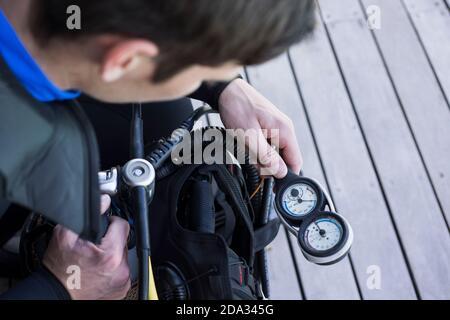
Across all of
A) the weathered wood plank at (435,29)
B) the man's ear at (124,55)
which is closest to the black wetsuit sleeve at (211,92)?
the man's ear at (124,55)

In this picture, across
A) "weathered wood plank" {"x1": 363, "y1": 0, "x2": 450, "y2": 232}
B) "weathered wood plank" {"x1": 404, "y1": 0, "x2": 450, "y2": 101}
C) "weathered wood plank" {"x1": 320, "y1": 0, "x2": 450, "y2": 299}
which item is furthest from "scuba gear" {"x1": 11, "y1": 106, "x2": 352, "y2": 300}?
"weathered wood plank" {"x1": 404, "y1": 0, "x2": 450, "y2": 101}

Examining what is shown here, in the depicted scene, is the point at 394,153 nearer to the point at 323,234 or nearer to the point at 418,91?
the point at 418,91

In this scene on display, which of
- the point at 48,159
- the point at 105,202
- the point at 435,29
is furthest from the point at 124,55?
the point at 435,29

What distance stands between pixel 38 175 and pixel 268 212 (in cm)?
46

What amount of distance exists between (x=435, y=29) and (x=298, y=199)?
1149mm

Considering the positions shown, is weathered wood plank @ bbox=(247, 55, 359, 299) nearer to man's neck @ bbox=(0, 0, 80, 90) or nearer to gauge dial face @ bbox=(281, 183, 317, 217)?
gauge dial face @ bbox=(281, 183, 317, 217)

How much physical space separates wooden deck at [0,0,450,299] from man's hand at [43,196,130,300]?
670mm

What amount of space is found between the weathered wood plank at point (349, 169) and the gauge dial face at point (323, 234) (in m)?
Result: 0.58

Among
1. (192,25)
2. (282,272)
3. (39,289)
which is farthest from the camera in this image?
(282,272)

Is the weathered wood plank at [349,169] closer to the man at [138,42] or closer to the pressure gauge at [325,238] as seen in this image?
the pressure gauge at [325,238]

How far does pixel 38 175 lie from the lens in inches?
25.5

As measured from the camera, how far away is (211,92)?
3.32ft

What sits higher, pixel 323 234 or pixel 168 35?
pixel 168 35
